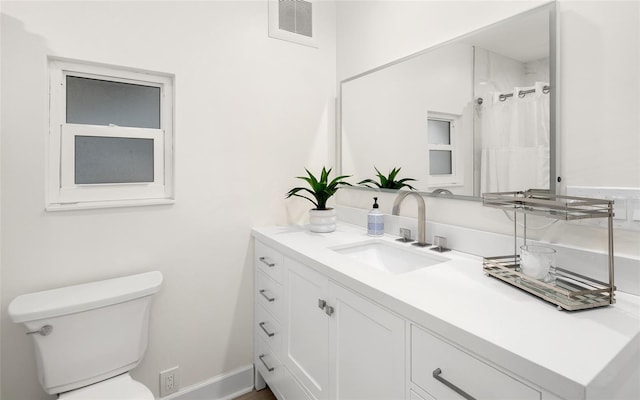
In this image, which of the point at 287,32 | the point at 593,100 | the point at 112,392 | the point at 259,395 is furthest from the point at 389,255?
the point at 287,32

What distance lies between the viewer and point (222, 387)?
1.85 m

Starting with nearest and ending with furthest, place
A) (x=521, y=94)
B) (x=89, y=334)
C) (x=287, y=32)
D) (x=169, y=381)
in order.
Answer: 1. (x=521, y=94)
2. (x=89, y=334)
3. (x=169, y=381)
4. (x=287, y=32)

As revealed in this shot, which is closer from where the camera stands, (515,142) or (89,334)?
(515,142)

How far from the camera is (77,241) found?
1.49m

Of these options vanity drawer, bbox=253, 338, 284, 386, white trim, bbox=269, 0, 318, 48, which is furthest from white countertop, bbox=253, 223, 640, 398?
white trim, bbox=269, 0, 318, 48

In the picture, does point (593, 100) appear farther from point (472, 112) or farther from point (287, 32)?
point (287, 32)

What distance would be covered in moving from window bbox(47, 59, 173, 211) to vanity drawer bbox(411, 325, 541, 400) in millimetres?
1400

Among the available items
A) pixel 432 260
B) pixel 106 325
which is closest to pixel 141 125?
pixel 106 325

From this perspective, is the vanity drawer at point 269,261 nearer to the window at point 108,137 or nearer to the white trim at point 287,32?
the window at point 108,137

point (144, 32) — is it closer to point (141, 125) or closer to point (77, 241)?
point (141, 125)

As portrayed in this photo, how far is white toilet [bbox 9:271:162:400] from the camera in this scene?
1.26 meters

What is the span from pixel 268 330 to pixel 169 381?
1.90 ft

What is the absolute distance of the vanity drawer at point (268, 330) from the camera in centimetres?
163

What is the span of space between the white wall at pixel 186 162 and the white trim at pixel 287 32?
0.12 ft
